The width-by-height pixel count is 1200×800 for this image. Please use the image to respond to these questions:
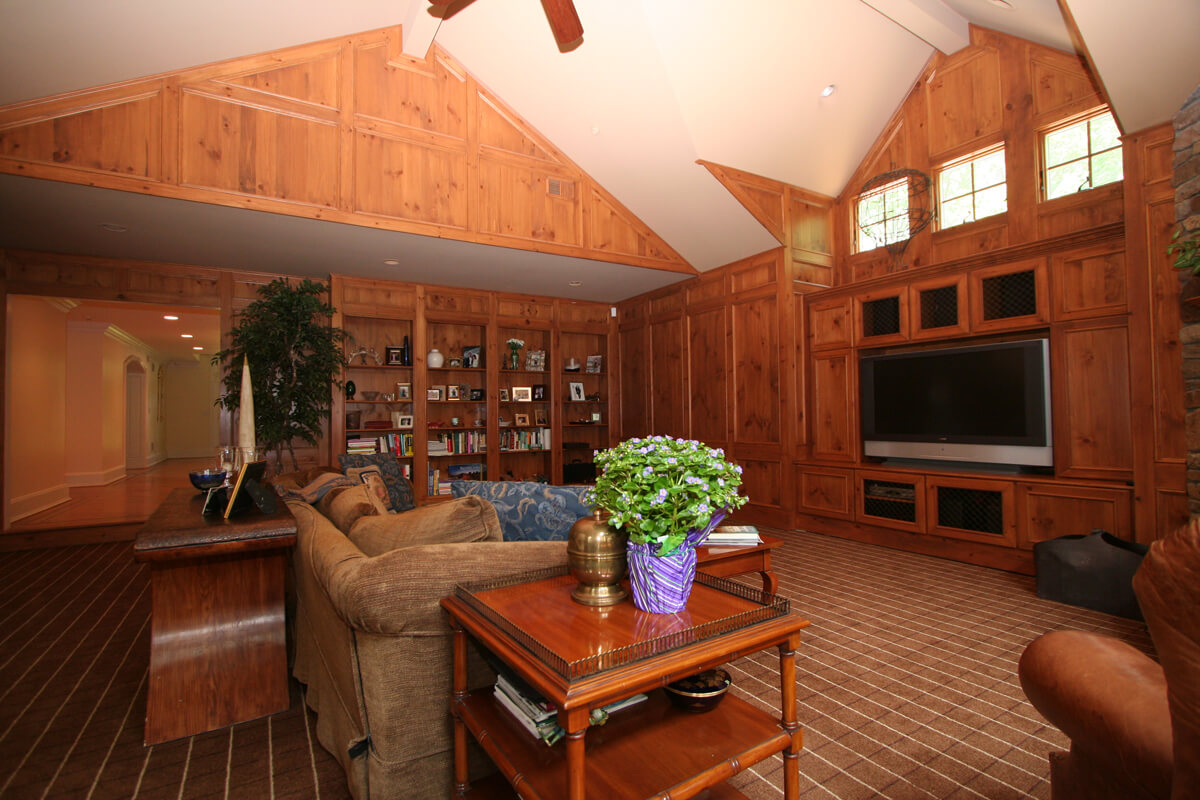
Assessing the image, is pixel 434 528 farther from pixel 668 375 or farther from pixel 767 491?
pixel 668 375

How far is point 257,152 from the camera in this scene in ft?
13.7

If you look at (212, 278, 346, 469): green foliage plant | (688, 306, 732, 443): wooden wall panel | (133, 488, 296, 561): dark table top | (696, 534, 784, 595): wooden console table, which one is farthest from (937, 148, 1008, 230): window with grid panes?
(212, 278, 346, 469): green foliage plant

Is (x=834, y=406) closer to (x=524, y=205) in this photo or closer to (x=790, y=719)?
(x=524, y=205)

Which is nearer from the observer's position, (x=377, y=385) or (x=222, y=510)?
(x=222, y=510)

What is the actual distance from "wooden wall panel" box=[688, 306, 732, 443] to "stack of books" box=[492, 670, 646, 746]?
481 cm

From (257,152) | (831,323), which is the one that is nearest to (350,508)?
(257,152)

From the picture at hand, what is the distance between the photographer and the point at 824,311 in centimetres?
533

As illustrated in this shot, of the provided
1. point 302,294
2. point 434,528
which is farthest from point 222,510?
point 302,294

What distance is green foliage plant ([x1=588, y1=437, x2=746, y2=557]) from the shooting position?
4.20 feet

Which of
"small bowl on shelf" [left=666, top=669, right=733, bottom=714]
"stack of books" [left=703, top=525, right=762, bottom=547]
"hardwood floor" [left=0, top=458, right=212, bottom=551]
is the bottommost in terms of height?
"hardwood floor" [left=0, top=458, right=212, bottom=551]

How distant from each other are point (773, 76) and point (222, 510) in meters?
4.75

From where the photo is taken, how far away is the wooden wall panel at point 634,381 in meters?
7.21

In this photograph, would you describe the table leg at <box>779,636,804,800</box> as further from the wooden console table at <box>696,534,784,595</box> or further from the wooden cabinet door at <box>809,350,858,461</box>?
the wooden cabinet door at <box>809,350,858,461</box>

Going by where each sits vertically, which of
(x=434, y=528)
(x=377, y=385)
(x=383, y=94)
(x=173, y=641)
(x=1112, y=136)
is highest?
(x=383, y=94)
